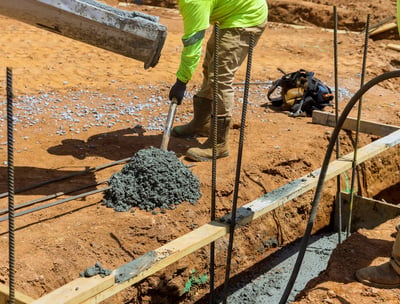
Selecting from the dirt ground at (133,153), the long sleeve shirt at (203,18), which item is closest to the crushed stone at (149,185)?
the dirt ground at (133,153)

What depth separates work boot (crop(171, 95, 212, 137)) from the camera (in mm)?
5836

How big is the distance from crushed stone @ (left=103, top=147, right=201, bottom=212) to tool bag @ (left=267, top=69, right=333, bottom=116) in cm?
242

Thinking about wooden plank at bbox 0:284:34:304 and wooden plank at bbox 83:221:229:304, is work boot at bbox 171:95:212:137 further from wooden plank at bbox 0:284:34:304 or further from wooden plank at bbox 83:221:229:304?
wooden plank at bbox 0:284:34:304

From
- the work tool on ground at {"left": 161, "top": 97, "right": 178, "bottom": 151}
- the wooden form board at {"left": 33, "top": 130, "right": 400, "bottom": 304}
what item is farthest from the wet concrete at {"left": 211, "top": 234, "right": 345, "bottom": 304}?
the work tool on ground at {"left": 161, "top": 97, "right": 178, "bottom": 151}

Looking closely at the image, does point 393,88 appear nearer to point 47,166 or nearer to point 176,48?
point 176,48

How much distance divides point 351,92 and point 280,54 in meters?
2.87

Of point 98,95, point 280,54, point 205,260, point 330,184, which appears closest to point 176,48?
point 280,54

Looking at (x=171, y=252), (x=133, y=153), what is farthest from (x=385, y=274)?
(x=133, y=153)

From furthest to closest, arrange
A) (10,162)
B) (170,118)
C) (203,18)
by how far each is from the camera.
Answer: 1. (170,118)
2. (203,18)
3. (10,162)

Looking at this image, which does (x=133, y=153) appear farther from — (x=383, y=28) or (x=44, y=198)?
(x=383, y=28)

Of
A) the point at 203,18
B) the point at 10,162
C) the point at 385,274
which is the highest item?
the point at 203,18

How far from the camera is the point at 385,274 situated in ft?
12.2

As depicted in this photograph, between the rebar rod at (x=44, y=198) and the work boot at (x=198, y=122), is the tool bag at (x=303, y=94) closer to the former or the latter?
the work boot at (x=198, y=122)

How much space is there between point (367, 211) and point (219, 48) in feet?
6.89
